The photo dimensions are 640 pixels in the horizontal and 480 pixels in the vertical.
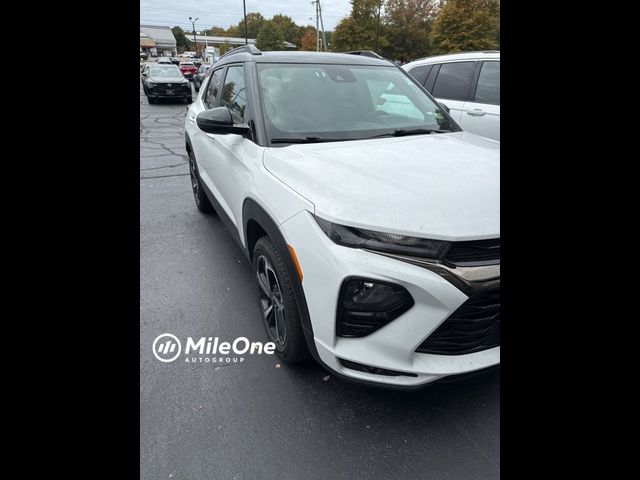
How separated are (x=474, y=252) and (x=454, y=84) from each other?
4.68 m

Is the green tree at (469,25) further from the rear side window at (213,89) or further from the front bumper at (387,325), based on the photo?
the front bumper at (387,325)

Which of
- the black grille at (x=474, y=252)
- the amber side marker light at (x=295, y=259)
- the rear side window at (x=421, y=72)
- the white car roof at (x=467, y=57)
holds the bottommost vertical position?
the amber side marker light at (x=295, y=259)

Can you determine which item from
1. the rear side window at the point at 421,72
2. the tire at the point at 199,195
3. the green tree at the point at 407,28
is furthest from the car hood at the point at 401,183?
the green tree at the point at 407,28

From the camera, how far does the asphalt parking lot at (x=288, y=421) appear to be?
1852 mm

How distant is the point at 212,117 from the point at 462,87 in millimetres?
4109

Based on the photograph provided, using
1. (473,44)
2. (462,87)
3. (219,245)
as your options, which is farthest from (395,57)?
(219,245)

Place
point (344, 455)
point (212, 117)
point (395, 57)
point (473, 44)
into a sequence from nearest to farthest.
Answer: point (344, 455) < point (212, 117) < point (473, 44) < point (395, 57)

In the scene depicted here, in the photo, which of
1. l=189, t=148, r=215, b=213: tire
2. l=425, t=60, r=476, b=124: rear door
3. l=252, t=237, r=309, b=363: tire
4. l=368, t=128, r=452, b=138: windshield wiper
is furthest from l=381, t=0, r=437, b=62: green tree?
l=252, t=237, r=309, b=363: tire

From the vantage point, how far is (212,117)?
8.66ft

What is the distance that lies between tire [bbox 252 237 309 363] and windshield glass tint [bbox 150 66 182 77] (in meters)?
18.0

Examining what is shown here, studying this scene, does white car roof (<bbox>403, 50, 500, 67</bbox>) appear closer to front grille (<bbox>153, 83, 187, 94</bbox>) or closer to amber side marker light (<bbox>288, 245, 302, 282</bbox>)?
amber side marker light (<bbox>288, 245, 302, 282</bbox>)

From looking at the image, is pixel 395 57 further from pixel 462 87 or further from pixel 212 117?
pixel 212 117

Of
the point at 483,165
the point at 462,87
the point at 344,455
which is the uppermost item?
the point at 462,87

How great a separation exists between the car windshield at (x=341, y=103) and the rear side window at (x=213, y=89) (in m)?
1.21
